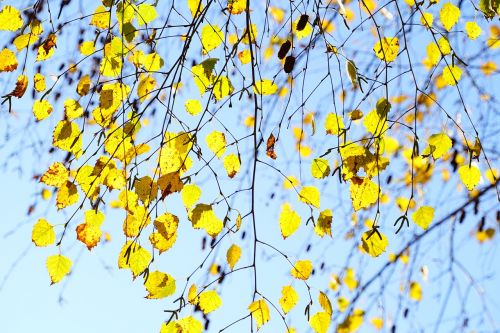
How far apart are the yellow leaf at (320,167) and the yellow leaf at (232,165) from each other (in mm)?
168

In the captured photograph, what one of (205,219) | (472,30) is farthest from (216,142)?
(472,30)

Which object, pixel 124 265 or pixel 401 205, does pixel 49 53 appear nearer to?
pixel 124 265

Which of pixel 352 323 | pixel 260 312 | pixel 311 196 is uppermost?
pixel 352 323

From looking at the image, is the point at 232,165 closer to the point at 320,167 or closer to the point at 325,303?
the point at 320,167

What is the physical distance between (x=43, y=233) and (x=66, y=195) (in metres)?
0.09

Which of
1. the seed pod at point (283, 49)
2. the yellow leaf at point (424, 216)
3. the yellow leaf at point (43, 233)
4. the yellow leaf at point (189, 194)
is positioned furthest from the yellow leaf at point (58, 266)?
the yellow leaf at point (424, 216)

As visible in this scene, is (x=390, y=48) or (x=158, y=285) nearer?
(x=158, y=285)

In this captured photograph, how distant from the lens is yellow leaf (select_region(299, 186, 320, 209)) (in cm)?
140

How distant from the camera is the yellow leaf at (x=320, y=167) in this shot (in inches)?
52.5

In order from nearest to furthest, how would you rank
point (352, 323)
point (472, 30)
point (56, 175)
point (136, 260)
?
point (136, 260)
point (56, 175)
point (472, 30)
point (352, 323)

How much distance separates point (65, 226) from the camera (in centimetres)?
129

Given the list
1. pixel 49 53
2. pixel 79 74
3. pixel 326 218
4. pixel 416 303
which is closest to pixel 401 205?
pixel 416 303

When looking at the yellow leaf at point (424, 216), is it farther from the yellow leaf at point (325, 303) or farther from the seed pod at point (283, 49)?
the seed pod at point (283, 49)

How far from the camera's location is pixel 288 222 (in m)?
1.45
